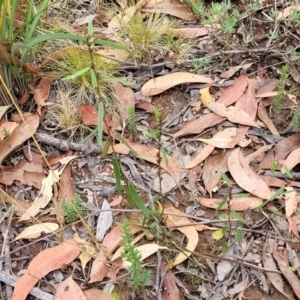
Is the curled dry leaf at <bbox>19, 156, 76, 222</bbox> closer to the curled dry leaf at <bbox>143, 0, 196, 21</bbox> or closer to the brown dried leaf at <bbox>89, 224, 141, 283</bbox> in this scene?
the brown dried leaf at <bbox>89, 224, 141, 283</bbox>

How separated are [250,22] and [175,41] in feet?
1.11

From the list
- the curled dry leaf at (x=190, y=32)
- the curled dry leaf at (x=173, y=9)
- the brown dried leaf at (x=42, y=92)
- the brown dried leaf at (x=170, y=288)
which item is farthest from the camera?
the curled dry leaf at (x=173, y=9)

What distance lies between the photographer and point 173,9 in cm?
253

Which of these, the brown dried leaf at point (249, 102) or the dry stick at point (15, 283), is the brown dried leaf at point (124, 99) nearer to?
the brown dried leaf at point (249, 102)

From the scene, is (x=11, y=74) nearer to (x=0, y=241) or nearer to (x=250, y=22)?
(x=0, y=241)

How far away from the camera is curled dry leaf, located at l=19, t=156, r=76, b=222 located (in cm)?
191

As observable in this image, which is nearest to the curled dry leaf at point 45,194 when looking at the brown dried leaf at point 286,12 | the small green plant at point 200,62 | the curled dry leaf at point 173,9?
the small green plant at point 200,62

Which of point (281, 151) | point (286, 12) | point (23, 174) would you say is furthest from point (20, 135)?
point (286, 12)

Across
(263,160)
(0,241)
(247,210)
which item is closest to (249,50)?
(263,160)

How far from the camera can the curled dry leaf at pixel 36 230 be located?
1851 mm

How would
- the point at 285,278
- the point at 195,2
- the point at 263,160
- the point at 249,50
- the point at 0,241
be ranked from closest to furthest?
the point at 285,278 < the point at 0,241 < the point at 263,160 < the point at 249,50 < the point at 195,2

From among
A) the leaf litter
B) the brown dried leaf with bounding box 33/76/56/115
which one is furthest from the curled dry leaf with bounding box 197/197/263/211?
the brown dried leaf with bounding box 33/76/56/115

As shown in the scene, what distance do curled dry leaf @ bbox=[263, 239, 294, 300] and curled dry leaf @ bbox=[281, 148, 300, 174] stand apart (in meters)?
0.29

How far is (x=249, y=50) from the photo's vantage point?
2307mm
